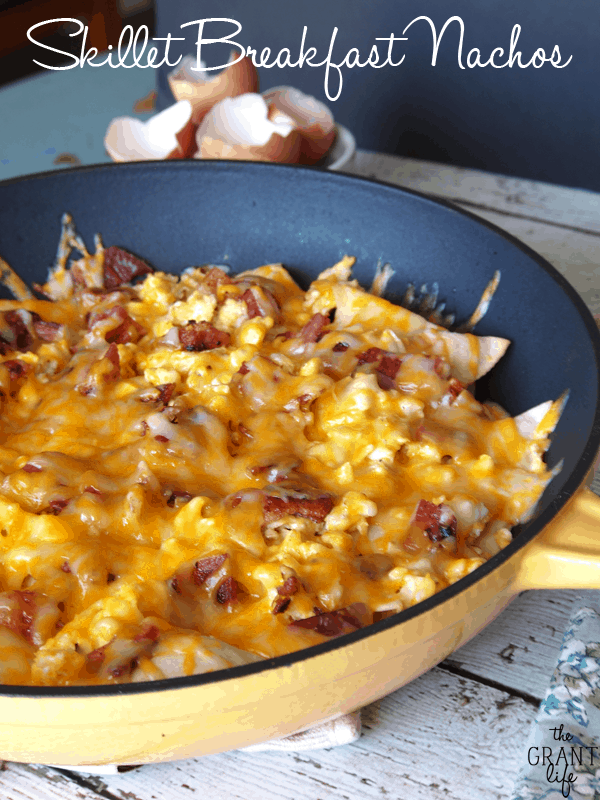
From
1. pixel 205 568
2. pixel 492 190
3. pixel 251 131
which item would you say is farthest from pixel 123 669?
pixel 492 190

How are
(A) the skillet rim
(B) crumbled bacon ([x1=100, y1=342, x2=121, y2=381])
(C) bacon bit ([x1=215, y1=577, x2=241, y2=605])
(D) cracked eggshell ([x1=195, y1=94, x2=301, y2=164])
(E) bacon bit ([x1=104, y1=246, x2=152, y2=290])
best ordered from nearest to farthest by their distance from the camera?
1. (A) the skillet rim
2. (C) bacon bit ([x1=215, y1=577, x2=241, y2=605])
3. (B) crumbled bacon ([x1=100, y1=342, x2=121, y2=381])
4. (E) bacon bit ([x1=104, y1=246, x2=152, y2=290])
5. (D) cracked eggshell ([x1=195, y1=94, x2=301, y2=164])

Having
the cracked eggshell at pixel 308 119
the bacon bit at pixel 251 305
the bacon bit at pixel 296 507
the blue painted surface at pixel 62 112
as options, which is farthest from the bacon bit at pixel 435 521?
the blue painted surface at pixel 62 112

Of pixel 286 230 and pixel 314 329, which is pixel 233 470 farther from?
pixel 286 230

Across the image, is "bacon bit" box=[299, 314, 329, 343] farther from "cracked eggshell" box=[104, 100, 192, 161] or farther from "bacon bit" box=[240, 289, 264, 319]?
"cracked eggshell" box=[104, 100, 192, 161]

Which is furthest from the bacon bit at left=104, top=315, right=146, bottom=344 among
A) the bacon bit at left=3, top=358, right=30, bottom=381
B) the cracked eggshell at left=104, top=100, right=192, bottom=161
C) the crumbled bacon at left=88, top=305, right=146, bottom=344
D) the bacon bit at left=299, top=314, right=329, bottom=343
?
the cracked eggshell at left=104, top=100, right=192, bottom=161

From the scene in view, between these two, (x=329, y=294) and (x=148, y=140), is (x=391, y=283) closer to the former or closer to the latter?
(x=329, y=294)

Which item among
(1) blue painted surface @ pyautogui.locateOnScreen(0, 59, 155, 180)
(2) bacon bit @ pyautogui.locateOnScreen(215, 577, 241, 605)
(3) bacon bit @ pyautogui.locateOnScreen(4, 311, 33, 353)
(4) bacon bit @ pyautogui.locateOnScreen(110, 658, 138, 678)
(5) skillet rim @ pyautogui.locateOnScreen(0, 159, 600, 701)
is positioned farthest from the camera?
(1) blue painted surface @ pyautogui.locateOnScreen(0, 59, 155, 180)

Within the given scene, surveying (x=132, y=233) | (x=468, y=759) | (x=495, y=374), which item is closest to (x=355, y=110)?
(x=132, y=233)
